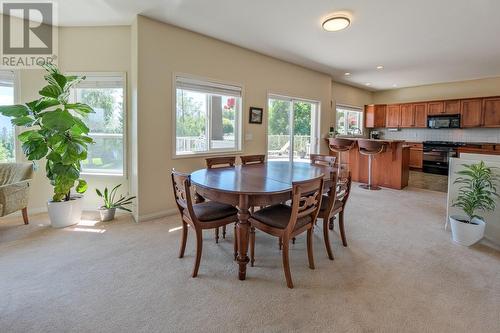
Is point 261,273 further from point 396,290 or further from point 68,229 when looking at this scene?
point 68,229

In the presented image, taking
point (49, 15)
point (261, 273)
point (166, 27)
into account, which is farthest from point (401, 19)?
point (49, 15)

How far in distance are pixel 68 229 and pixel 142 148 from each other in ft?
4.31

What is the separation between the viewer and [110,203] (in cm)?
348

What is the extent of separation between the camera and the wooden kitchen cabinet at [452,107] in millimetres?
6727

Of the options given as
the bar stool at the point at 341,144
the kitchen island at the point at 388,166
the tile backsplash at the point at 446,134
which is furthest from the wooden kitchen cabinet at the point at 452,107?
the bar stool at the point at 341,144

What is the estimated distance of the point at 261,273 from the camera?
217 centimetres

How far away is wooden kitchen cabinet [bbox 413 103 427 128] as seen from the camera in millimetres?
7355

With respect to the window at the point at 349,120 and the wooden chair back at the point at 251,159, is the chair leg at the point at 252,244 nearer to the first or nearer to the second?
the wooden chair back at the point at 251,159

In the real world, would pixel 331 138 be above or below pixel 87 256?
above

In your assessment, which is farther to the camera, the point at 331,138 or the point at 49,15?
the point at 331,138

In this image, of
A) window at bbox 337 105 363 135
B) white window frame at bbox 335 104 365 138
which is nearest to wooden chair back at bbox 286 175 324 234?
white window frame at bbox 335 104 365 138

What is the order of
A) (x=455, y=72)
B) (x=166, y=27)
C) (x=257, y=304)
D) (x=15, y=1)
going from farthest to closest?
1. (x=455, y=72)
2. (x=166, y=27)
3. (x=15, y=1)
4. (x=257, y=304)

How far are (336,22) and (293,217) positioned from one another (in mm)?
2614

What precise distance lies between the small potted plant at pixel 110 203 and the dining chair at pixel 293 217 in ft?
7.24
